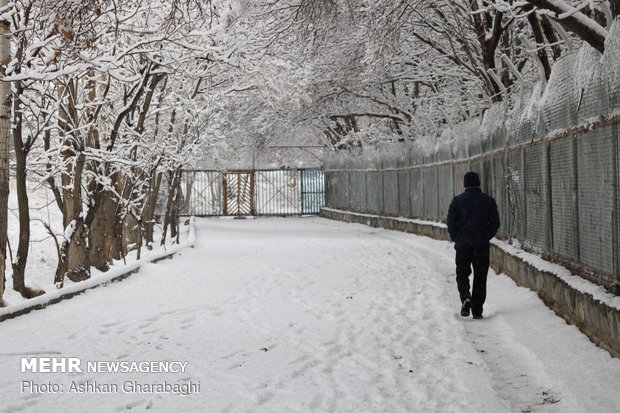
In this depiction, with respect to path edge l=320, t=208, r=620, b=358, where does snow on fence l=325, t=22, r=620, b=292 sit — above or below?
above

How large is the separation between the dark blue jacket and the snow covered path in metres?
0.91

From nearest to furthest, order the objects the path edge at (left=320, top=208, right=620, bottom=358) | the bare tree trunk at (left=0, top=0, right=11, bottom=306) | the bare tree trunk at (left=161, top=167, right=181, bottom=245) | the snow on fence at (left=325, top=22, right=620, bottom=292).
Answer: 1. the path edge at (left=320, top=208, right=620, bottom=358)
2. the snow on fence at (left=325, top=22, right=620, bottom=292)
3. the bare tree trunk at (left=0, top=0, right=11, bottom=306)
4. the bare tree trunk at (left=161, top=167, right=181, bottom=245)

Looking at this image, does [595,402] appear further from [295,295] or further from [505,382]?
[295,295]

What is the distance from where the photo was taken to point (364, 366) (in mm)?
6707

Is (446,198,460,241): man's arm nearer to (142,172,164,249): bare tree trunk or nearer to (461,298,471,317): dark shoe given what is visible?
(461,298,471,317): dark shoe

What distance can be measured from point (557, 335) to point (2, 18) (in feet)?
22.5

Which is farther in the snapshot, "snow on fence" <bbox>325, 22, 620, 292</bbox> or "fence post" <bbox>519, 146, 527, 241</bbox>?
"fence post" <bbox>519, 146, 527, 241</bbox>

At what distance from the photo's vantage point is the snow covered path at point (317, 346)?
564cm

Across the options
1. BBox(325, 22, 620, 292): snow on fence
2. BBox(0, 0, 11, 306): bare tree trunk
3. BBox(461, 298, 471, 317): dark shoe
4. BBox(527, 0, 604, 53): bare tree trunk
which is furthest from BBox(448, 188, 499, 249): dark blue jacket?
BBox(0, 0, 11, 306): bare tree trunk

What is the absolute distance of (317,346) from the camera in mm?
7594

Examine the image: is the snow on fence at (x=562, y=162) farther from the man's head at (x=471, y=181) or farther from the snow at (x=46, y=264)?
the snow at (x=46, y=264)

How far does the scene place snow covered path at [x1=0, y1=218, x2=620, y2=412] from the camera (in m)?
5.64

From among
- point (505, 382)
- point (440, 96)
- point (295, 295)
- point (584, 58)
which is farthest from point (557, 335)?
point (440, 96)

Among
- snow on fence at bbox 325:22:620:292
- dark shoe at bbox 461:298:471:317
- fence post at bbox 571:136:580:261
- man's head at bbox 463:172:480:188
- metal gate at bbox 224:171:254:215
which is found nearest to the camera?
snow on fence at bbox 325:22:620:292
